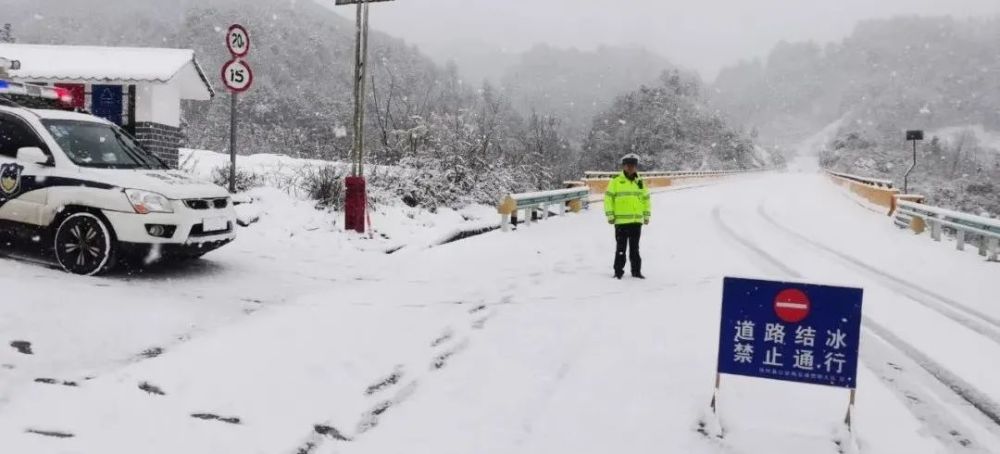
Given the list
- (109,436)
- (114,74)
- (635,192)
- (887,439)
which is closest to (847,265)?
(635,192)

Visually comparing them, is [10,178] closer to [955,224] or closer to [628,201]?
[628,201]

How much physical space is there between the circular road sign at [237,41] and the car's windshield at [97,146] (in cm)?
269

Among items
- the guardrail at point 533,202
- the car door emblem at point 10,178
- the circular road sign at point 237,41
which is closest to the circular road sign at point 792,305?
the car door emblem at point 10,178

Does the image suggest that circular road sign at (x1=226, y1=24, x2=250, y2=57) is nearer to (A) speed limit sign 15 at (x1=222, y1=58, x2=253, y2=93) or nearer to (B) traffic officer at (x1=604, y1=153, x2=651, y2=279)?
(A) speed limit sign 15 at (x1=222, y1=58, x2=253, y2=93)

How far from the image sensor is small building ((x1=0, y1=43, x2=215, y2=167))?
13.0 meters

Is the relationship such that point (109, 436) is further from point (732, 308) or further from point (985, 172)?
point (985, 172)

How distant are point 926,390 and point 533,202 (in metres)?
10.1

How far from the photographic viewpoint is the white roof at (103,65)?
Result: 1295 cm

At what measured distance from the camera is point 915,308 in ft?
24.9

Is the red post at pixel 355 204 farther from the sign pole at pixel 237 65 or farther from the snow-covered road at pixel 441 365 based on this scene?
the sign pole at pixel 237 65

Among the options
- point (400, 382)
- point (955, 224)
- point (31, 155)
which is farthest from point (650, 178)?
point (400, 382)

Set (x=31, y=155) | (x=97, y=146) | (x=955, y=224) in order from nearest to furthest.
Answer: (x=31, y=155) → (x=97, y=146) → (x=955, y=224)

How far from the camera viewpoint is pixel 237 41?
1059 cm

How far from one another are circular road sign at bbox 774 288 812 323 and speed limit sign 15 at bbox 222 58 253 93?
8964 mm
